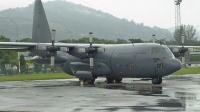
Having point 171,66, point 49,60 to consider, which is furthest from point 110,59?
point 49,60

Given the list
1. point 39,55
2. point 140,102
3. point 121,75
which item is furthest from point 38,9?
point 140,102

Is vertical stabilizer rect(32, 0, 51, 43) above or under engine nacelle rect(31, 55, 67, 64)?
above

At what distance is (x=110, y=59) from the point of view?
32938mm

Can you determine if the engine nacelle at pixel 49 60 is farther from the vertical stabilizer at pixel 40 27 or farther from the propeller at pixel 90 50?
the propeller at pixel 90 50

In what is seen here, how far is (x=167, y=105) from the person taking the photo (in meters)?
16.5

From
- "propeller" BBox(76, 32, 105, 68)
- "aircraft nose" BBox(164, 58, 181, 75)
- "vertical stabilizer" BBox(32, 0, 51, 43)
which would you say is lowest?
"aircraft nose" BBox(164, 58, 181, 75)

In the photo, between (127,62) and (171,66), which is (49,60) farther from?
(171,66)

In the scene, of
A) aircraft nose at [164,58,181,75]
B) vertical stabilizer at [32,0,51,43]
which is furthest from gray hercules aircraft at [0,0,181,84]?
vertical stabilizer at [32,0,51,43]

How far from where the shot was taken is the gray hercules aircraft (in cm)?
2981

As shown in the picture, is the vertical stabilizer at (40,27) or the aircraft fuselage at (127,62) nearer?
the aircraft fuselage at (127,62)

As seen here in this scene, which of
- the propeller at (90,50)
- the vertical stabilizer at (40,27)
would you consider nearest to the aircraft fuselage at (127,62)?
the propeller at (90,50)

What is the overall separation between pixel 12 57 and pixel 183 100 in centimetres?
8025

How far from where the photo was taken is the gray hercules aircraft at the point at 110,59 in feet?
97.8

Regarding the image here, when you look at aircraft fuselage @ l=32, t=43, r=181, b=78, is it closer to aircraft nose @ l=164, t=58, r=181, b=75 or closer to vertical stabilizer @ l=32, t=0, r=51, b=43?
aircraft nose @ l=164, t=58, r=181, b=75
